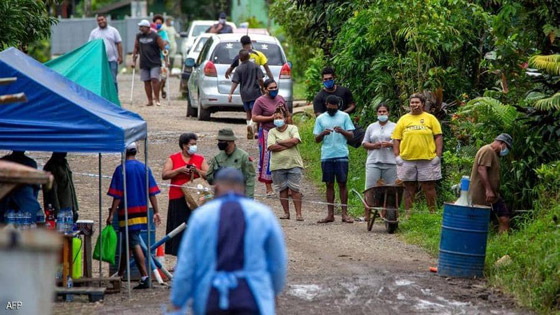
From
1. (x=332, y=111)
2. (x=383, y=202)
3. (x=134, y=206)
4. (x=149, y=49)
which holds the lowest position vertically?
(x=383, y=202)

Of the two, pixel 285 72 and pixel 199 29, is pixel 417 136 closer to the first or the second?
pixel 285 72

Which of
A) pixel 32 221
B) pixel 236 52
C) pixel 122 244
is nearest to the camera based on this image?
pixel 32 221

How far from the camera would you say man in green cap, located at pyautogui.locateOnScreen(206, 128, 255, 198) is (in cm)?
1355

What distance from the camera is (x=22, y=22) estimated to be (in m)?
17.5

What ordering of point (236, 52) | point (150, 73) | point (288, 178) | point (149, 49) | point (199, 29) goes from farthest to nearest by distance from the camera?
point (199, 29), point (150, 73), point (149, 49), point (236, 52), point (288, 178)

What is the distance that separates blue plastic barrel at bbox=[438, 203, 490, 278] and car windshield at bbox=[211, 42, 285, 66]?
1238 cm

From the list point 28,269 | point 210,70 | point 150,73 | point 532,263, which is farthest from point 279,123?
point 150,73

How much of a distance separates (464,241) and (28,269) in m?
6.97

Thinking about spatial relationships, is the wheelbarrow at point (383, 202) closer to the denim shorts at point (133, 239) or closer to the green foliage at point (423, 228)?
the green foliage at point (423, 228)

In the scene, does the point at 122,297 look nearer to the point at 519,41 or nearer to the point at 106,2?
the point at 519,41

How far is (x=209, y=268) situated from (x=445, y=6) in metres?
12.1

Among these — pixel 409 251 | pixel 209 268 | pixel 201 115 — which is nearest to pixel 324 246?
pixel 409 251

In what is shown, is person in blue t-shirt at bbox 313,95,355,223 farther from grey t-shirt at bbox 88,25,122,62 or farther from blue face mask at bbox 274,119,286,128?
grey t-shirt at bbox 88,25,122,62

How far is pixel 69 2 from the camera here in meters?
65.4
